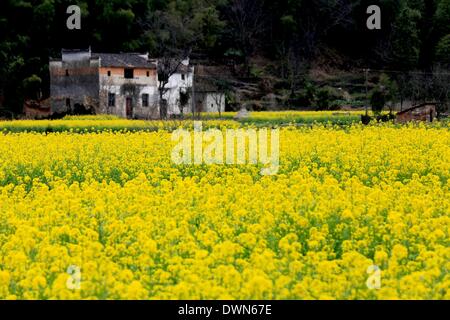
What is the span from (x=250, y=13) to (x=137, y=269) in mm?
53791

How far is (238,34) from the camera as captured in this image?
5903 centimetres

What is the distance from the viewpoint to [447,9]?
54.4 meters

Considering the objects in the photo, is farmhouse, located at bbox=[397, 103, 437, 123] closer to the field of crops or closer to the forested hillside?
the field of crops

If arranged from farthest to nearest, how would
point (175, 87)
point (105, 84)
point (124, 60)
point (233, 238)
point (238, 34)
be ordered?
point (238, 34) → point (175, 87) → point (124, 60) → point (105, 84) → point (233, 238)

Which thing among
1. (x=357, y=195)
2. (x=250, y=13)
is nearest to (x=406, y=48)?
(x=250, y=13)

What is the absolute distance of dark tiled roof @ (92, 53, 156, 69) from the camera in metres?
43.2

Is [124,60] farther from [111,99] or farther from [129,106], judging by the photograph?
[129,106]

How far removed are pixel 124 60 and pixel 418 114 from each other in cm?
1961

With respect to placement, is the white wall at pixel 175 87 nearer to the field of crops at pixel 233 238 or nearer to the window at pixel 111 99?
the window at pixel 111 99

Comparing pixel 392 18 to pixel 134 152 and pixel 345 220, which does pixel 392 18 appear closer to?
pixel 134 152

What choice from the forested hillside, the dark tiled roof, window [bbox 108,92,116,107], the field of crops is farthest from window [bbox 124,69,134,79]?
the field of crops

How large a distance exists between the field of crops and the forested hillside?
3392cm

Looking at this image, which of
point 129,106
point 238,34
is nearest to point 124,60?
point 129,106

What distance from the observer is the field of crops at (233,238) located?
21.8 feet
